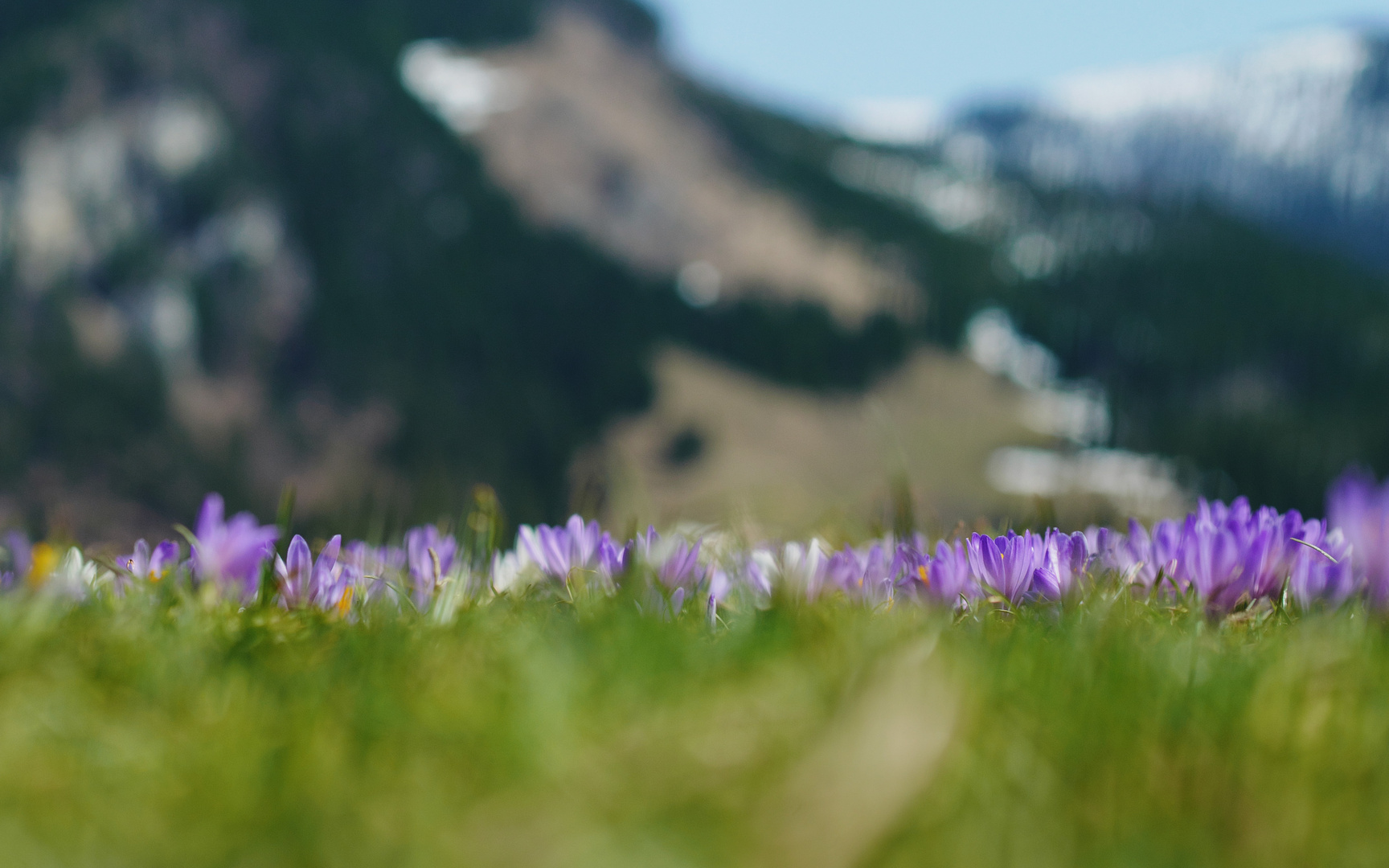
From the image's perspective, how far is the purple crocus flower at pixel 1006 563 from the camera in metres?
2.62

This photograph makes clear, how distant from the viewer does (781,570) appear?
8.44 ft

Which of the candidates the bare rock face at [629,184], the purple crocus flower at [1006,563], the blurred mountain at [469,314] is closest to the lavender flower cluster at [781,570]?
the purple crocus flower at [1006,563]

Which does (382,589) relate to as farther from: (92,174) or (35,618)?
(92,174)

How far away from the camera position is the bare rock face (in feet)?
569

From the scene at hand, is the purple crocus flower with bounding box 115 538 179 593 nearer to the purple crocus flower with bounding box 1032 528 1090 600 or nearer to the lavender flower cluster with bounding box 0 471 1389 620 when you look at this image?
the lavender flower cluster with bounding box 0 471 1389 620

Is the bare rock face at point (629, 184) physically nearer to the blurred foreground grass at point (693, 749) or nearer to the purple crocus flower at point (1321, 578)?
the purple crocus flower at point (1321, 578)

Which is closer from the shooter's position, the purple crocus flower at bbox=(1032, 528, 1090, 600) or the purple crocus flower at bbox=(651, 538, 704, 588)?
the purple crocus flower at bbox=(1032, 528, 1090, 600)

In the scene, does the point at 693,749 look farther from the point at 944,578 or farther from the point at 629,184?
the point at 629,184

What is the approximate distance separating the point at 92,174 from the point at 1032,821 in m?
148

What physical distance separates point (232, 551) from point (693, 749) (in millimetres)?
1604

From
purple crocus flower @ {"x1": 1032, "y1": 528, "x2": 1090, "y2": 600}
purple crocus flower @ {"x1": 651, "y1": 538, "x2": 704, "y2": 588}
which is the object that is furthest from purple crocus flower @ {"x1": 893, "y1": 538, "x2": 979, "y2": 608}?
purple crocus flower @ {"x1": 651, "y1": 538, "x2": 704, "y2": 588}

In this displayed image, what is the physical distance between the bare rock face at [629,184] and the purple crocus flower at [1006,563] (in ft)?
558

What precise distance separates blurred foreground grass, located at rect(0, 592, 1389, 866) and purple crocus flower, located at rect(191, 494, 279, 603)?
0.51m

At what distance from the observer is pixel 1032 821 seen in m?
1.26
